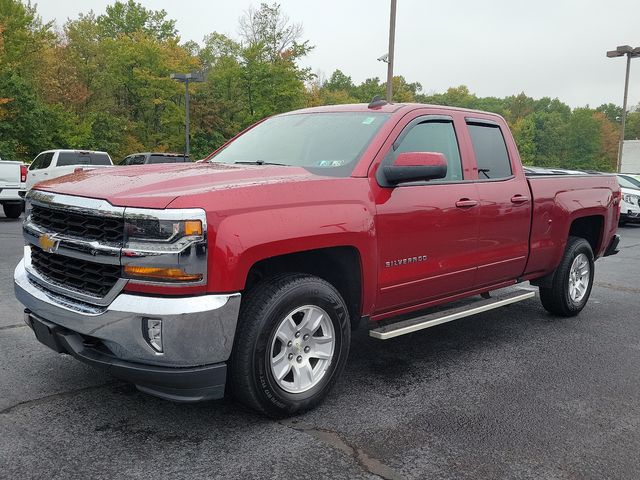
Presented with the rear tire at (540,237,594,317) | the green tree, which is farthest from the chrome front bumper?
the green tree

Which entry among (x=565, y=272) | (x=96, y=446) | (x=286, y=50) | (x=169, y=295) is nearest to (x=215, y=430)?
(x=96, y=446)

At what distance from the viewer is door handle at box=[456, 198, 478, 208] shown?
14.2 ft

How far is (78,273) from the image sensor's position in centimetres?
321

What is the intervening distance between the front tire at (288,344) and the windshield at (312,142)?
0.87 metres

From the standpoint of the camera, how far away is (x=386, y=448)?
10.1 feet

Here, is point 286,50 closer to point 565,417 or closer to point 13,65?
point 13,65

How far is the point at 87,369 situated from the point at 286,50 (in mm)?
36068

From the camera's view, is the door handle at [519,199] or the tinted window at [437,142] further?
the door handle at [519,199]

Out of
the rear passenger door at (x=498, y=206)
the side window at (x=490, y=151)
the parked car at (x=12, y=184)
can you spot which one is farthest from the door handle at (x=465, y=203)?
Answer: the parked car at (x=12, y=184)

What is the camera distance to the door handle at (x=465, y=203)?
14.2 ft

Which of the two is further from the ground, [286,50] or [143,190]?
[286,50]

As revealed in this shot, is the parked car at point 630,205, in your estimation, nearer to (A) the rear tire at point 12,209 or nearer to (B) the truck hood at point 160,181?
(B) the truck hood at point 160,181

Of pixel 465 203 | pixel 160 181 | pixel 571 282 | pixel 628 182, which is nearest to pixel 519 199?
pixel 465 203

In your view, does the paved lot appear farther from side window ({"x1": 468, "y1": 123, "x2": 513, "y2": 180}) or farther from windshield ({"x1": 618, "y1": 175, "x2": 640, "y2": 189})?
windshield ({"x1": 618, "y1": 175, "x2": 640, "y2": 189})
